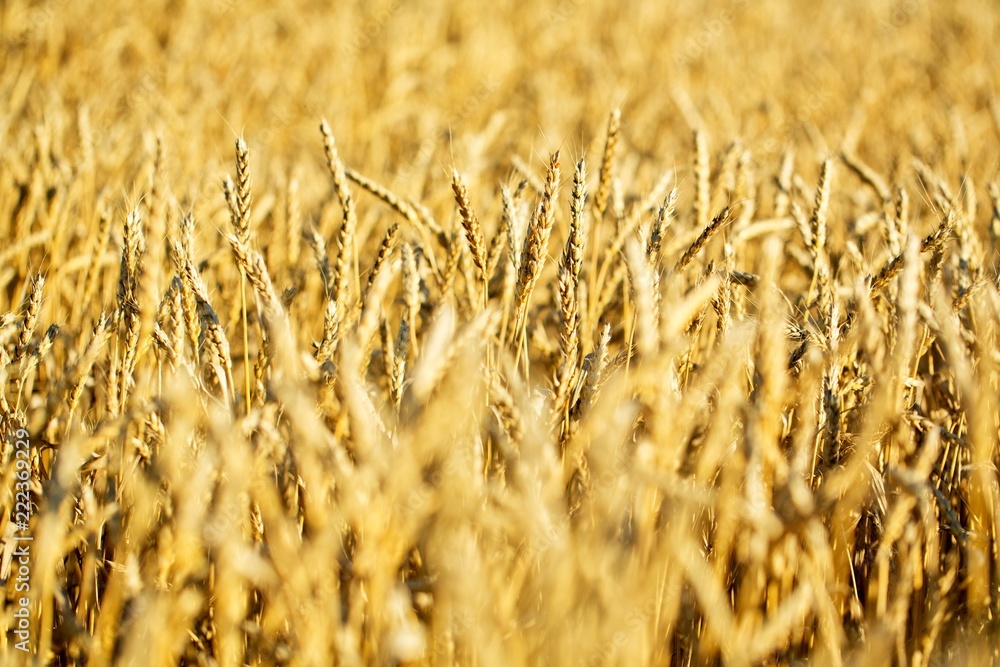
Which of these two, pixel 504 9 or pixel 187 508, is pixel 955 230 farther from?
pixel 504 9

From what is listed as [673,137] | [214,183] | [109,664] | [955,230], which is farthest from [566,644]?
[673,137]

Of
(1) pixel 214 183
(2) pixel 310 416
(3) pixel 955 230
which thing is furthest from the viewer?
(1) pixel 214 183

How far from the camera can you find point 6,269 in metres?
1.98

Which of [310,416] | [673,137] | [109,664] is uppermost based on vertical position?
[673,137]

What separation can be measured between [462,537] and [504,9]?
18.9 feet

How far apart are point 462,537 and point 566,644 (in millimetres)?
168

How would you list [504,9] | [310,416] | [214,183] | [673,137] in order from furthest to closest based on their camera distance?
[504,9]
[673,137]
[214,183]
[310,416]

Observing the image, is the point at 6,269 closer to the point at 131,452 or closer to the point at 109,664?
the point at 131,452

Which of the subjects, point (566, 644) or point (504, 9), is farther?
point (504, 9)

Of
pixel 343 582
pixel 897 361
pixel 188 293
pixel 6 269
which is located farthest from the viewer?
pixel 6 269

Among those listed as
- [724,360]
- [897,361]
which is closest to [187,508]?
[724,360]

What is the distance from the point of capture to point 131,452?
1188 millimetres

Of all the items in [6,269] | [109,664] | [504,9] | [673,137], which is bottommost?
[109,664]

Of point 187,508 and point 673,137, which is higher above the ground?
point 673,137
